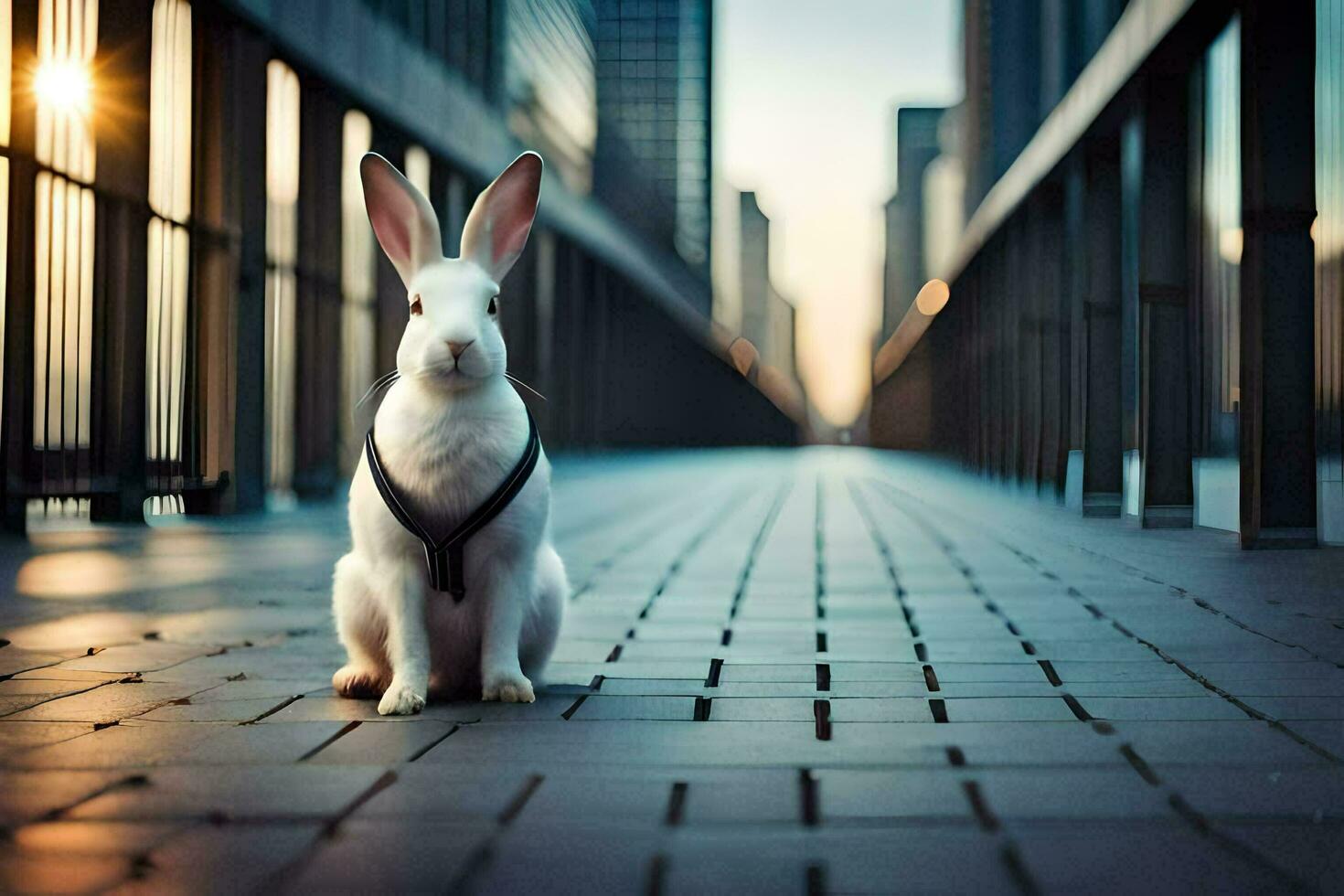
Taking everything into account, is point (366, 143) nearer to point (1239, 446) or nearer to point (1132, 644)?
point (1239, 446)

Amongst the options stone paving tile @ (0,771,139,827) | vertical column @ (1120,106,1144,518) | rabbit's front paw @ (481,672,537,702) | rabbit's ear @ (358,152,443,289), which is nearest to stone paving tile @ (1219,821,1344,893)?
rabbit's front paw @ (481,672,537,702)

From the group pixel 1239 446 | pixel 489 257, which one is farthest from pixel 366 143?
pixel 489 257

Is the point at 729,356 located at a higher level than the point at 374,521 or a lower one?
higher

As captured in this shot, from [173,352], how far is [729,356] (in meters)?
53.3

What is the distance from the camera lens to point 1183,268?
9.98 meters

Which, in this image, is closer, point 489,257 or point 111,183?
point 489,257

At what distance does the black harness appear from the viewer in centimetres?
305

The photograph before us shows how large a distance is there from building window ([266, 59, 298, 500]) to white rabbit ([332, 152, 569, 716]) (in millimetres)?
9716

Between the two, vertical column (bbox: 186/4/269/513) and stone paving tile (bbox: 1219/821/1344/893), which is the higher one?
vertical column (bbox: 186/4/269/513)

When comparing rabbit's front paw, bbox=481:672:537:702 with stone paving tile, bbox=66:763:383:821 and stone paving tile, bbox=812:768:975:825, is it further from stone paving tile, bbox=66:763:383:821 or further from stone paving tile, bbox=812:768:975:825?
stone paving tile, bbox=812:768:975:825

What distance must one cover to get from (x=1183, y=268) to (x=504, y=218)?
803 cm

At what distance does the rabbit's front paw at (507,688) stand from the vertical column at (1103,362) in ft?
28.6

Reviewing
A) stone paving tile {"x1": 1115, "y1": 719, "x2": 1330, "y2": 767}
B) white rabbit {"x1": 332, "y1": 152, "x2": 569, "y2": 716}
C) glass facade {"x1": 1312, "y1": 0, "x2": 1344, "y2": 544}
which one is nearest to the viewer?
stone paving tile {"x1": 1115, "y1": 719, "x2": 1330, "y2": 767}

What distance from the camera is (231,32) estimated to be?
11383mm
